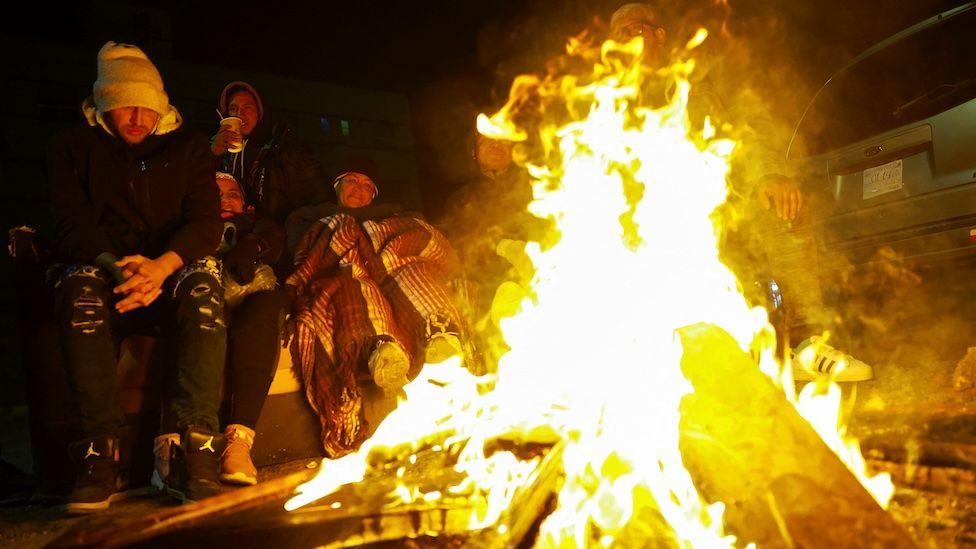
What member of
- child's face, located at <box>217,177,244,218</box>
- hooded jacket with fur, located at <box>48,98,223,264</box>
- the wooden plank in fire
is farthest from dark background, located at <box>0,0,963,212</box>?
the wooden plank in fire

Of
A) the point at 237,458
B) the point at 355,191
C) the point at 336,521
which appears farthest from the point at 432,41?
the point at 336,521

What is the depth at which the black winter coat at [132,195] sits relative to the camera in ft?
11.3

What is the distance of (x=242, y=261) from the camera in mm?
3855

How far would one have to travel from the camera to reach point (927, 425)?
95.0 inches

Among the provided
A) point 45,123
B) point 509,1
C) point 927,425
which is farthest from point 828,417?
point 45,123

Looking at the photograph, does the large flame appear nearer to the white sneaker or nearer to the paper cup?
the white sneaker

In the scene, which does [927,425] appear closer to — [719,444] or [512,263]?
[719,444]

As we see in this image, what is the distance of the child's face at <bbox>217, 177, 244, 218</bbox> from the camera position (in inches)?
181

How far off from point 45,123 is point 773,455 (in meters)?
12.6

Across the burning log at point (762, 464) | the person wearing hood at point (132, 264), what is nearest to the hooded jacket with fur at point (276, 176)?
the person wearing hood at point (132, 264)

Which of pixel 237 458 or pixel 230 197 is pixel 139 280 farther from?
pixel 230 197

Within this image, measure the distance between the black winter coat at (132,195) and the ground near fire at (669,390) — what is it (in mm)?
1363

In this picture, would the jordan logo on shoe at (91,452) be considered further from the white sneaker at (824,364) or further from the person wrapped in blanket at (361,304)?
the white sneaker at (824,364)

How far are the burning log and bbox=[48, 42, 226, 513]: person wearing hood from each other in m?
2.25
